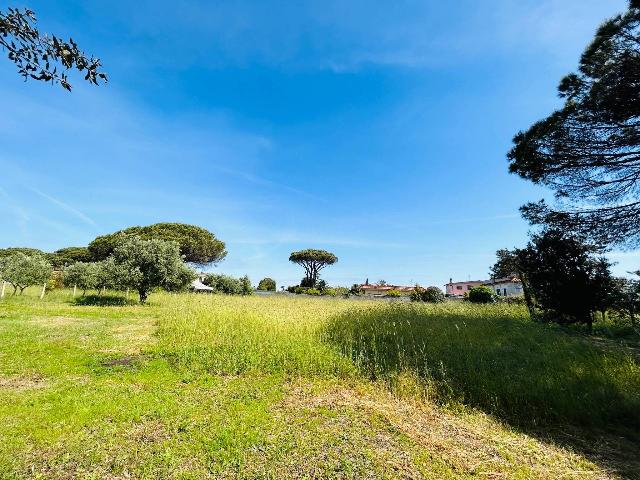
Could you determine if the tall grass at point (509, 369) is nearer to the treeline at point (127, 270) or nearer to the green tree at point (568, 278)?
the green tree at point (568, 278)

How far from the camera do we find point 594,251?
457 inches

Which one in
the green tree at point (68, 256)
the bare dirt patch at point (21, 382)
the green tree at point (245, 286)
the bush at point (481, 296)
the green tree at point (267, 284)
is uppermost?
the green tree at point (68, 256)

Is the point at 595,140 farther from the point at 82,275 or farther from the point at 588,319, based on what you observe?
the point at 82,275

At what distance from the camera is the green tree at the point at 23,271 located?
65.6ft

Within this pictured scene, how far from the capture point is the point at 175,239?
44.1 m

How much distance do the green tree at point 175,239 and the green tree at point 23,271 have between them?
22369 mm

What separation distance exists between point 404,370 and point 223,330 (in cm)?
525

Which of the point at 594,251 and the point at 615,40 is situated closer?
the point at 615,40

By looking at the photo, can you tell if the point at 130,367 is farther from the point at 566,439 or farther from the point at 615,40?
the point at 615,40

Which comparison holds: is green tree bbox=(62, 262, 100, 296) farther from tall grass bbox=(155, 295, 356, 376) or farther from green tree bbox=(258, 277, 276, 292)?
green tree bbox=(258, 277, 276, 292)

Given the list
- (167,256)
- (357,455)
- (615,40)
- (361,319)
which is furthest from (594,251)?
(167,256)

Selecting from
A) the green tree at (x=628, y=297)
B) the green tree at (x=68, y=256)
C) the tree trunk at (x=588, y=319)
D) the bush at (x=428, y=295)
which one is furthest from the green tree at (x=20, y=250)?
the green tree at (x=628, y=297)

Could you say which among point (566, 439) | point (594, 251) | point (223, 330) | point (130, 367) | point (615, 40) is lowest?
point (566, 439)

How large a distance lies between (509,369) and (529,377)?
0.48m
